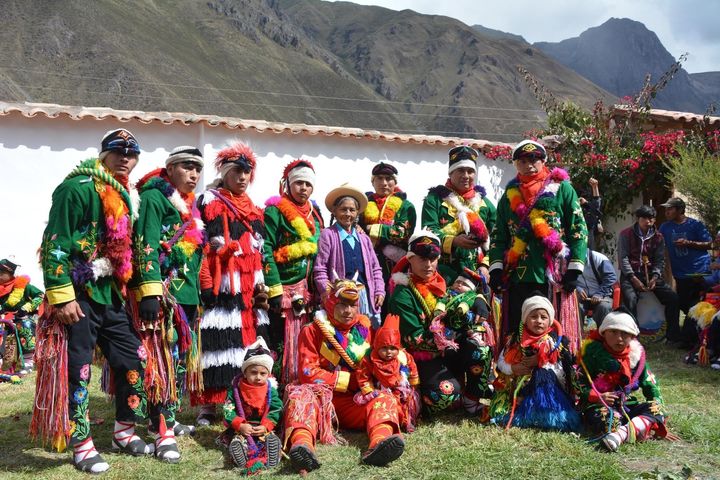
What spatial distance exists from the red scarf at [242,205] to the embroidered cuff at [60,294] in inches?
58.3

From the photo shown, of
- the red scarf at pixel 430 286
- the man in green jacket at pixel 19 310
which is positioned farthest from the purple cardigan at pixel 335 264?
the man in green jacket at pixel 19 310

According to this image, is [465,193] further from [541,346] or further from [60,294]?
[60,294]

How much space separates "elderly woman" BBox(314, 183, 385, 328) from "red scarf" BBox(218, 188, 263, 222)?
0.59m

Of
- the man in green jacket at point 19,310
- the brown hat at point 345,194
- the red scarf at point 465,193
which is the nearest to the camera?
the brown hat at point 345,194

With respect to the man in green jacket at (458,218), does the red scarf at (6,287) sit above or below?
below

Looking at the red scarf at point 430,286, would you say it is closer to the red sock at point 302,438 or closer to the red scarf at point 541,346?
the red scarf at point 541,346

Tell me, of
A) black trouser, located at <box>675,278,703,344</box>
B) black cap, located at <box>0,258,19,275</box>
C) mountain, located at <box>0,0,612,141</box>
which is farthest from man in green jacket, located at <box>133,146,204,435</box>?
mountain, located at <box>0,0,612,141</box>

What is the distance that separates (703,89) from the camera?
131m

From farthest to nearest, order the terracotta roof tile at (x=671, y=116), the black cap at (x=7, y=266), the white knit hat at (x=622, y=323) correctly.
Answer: the terracotta roof tile at (x=671, y=116) < the black cap at (x=7, y=266) < the white knit hat at (x=622, y=323)

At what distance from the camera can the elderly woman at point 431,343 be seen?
5.09 m

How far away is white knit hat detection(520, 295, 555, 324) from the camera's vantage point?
489 centimetres

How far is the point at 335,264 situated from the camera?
5500 millimetres

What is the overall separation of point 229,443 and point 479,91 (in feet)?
Answer: 317

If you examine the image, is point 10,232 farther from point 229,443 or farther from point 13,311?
point 229,443
